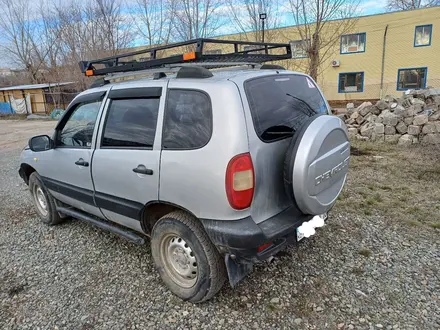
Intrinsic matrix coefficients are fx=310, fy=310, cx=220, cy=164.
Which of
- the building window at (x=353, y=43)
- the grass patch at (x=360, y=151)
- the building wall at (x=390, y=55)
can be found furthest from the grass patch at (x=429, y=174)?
the building window at (x=353, y=43)

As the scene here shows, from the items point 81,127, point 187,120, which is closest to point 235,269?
point 187,120

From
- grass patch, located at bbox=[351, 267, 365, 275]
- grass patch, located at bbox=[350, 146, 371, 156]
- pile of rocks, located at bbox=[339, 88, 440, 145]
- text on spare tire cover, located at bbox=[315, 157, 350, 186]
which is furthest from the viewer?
pile of rocks, located at bbox=[339, 88, 440, 145]

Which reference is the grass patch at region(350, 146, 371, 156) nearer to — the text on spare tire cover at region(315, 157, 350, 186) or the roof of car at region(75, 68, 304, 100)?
the text on spare tire cover at region(315, 157, 350, 186)

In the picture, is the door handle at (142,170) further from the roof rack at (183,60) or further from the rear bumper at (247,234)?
the roof rack at (183,60)

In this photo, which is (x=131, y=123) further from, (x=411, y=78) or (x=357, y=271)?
(x=411, y=78)

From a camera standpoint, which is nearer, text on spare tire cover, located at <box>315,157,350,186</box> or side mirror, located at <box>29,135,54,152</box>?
text on spare tire cover, located at <box>315,157,350,186</box>

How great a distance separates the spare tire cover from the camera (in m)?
2.23

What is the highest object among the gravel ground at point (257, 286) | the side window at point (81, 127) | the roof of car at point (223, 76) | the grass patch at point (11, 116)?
the roof of car at point (223, 76)

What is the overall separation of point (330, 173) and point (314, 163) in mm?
303

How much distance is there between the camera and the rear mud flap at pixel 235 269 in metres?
2.30

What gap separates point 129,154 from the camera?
270cm

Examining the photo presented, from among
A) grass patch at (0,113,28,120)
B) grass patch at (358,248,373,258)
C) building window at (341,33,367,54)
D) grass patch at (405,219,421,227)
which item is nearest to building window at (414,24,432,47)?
building window at (341,33,367,54)

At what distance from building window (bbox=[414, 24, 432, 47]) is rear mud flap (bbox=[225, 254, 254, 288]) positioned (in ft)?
85.5

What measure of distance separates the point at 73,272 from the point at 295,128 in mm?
2563
